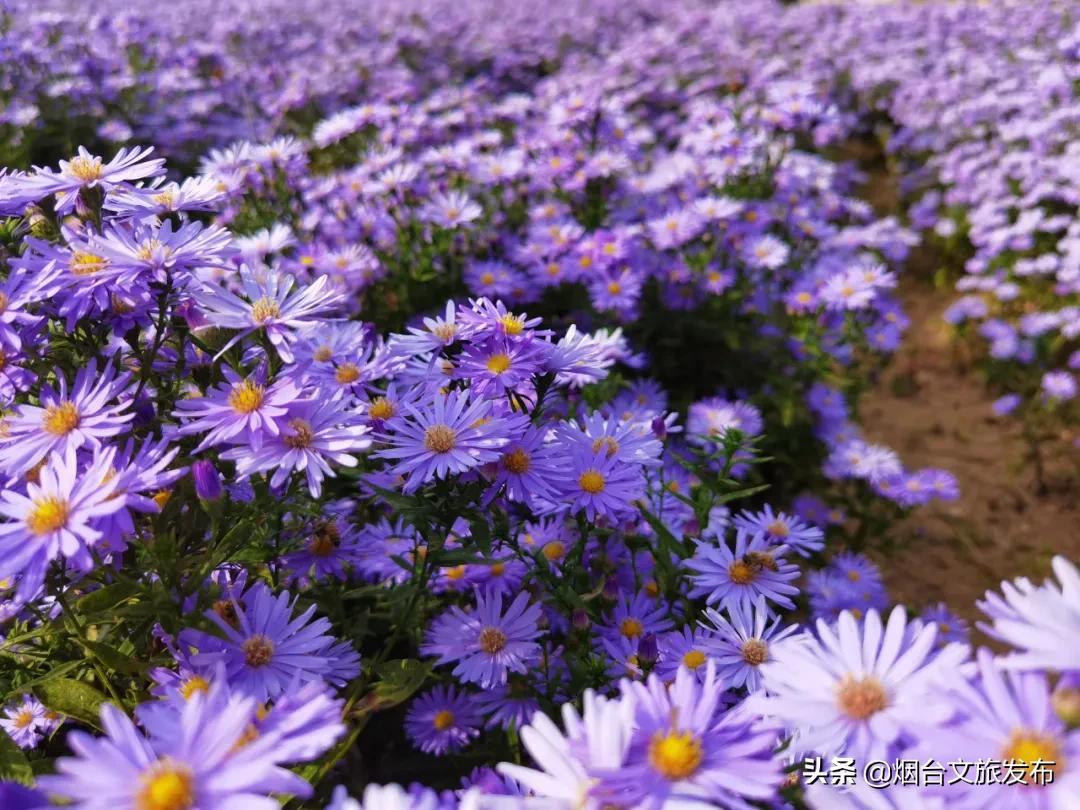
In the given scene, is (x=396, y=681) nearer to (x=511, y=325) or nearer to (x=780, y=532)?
(x=511, y=325)

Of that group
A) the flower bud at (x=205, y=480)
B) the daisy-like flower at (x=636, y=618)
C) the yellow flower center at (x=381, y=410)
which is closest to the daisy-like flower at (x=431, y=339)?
the yellow flower center at (x=381, y=410)

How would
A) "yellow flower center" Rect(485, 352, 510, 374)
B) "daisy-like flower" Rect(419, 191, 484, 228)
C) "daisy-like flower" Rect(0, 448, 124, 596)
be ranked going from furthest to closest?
"daisy-like flower" Rect(419, 191, 484, 228)
"yellow flower center" Rect(485, 352, 510, 374)
"daisy-like flower" Rect(0, 448, 124, 596)

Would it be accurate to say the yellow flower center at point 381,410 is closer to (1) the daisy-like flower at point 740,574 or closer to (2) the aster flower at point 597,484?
(2) the aster flower at point 597,484

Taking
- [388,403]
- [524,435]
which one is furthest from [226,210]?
Answer: [524,435]

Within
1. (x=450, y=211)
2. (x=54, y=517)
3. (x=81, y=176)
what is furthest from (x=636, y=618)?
(x=450, y=211)

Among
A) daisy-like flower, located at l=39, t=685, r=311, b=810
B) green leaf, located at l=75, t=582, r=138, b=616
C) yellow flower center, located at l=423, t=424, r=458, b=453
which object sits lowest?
daisy-like flower, located at l=39, t=685, r=311, b=810

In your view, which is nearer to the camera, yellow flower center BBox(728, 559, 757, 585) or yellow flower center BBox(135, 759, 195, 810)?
yellow flower center BBox(135, 759, 195, 810)

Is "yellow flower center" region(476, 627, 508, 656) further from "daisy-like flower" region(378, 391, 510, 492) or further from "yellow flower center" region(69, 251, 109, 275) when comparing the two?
"yellow flower center" region(69, 251, 109, 275)

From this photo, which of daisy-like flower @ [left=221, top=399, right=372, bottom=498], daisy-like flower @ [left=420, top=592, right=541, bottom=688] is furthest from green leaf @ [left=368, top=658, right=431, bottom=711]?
daisy-like flower @ [left=221, top=399, right=372, bottom=498]
